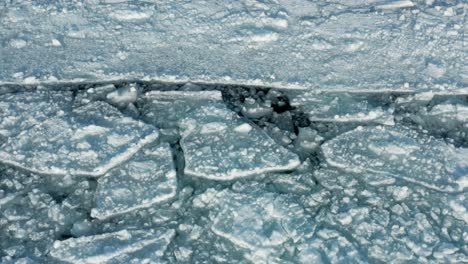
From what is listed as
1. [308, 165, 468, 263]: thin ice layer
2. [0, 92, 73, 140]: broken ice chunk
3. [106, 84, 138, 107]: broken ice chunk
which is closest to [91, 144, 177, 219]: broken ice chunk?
[106, 84, 138, 107]: broken ice chunk

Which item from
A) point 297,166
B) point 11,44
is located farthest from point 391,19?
point 11,44

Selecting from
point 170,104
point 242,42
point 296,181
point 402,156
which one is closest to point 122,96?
point 170,104

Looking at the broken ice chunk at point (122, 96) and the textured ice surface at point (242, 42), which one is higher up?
the textured ice surface at point (242, 42)

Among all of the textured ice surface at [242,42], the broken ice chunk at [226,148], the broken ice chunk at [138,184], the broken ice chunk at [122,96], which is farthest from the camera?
the textured ice surface at [242,42]

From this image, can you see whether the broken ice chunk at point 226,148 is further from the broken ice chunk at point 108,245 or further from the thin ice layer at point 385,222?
the broken ice chunk at point 108,245

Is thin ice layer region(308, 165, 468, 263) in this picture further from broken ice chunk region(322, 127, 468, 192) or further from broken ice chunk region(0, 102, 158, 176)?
broken ice chunk region(0, 102, 158, 176)

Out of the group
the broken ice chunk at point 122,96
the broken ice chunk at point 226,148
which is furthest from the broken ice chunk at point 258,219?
the broken ice chunk at point 122,96

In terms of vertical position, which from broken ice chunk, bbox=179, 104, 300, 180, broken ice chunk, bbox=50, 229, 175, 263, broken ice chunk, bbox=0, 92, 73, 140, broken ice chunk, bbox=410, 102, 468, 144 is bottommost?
broken ice chunk, bbox=50, 229, 175, 263

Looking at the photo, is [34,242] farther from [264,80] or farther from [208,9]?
[208,9]
